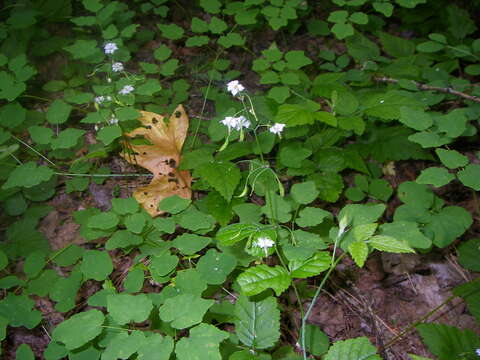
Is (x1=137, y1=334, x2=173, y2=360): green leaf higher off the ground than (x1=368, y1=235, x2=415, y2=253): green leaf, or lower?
lower

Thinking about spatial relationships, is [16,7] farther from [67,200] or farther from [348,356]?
[348,356]

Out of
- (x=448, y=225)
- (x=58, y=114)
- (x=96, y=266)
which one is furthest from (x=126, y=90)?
(x=448, y=225)

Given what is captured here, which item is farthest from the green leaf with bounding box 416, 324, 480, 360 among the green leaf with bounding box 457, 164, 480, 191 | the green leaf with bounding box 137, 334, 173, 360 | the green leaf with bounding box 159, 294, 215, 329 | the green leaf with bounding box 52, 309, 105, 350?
the green leaf with bounding box 52, 309, 105, 350

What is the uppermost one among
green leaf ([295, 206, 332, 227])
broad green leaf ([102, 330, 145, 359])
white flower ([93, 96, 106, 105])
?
white flower ([93, 96, 106, 105])

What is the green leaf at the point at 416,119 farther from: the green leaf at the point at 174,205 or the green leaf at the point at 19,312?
the green leaf at the point at 19,312

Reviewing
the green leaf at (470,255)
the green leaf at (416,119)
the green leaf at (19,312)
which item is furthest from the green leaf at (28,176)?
the green leaf at (470,255)

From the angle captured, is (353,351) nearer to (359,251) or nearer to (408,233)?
(359,251)

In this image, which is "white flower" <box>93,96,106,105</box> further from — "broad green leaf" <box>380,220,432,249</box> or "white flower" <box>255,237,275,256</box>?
"broad green leaf" <box>380,220,432,249</box>
